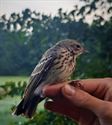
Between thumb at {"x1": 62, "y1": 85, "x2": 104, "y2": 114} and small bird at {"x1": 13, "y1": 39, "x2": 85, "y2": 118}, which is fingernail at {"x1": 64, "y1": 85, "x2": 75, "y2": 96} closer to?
thumb at {"x1": 62, "y1": 85, "x2": 104, "y2": 114}

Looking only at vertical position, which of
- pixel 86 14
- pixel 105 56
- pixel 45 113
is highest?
pixel 86 14

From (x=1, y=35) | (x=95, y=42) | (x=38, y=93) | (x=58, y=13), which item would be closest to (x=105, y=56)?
(x=95, y=42)

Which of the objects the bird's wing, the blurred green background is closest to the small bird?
the bird's wing

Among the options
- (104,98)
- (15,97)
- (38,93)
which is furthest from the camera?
(15,97)

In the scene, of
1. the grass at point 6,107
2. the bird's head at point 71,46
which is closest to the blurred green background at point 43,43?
the grass at point 6,107

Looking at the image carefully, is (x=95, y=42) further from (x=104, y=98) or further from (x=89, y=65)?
(x=104, y=98)

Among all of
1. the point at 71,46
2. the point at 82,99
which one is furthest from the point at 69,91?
the point at 71,46

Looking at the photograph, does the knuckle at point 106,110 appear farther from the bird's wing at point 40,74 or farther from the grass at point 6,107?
the grass at point 6,107
